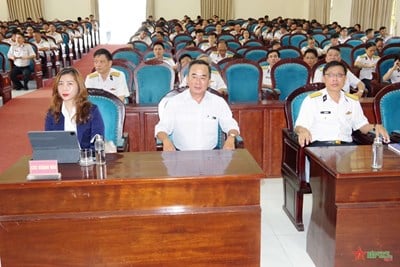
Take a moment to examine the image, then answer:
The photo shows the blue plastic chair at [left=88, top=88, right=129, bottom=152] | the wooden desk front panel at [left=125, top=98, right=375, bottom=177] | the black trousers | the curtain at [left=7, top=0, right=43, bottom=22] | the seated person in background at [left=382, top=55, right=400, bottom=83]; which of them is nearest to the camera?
the blue plastic chair at [left=88, top=88, right=129, bottom=152]

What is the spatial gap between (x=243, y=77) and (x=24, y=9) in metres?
15.0

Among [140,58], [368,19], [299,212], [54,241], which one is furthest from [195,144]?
[368,19]

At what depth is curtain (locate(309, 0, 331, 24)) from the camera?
1624cm

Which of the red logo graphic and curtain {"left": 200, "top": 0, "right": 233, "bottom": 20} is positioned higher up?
curtain {"left": 200, "top": 0, "right": 233, "bottom": 20}

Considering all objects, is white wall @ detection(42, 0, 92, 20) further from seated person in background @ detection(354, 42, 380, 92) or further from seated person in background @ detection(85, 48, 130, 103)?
seated person in background @ detection(85, 48, 130, 103)

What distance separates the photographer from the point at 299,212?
125 inches

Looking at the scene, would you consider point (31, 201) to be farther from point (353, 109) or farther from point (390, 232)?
point (353, 109)

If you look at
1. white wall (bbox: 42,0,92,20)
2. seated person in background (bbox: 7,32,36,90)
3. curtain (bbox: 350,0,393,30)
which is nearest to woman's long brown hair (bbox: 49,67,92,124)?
seated person in background (bbox: 7,32,36,90)

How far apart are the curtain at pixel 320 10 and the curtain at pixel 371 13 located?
7.32ft

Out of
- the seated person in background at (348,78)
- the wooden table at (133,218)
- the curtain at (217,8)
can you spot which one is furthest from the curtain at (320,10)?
the wooden table at (133,218)

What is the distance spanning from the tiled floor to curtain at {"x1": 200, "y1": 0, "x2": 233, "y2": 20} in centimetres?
1532

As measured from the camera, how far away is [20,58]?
847 centimetres

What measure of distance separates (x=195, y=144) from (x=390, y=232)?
1.31m

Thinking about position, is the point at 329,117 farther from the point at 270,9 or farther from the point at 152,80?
the point at 270,9
